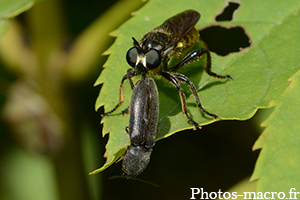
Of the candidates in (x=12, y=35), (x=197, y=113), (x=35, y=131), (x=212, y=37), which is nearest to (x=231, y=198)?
(x=197, y=113)

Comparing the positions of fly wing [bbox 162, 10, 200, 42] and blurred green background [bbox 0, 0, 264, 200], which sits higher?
fly wing [bbox 162, 10, 200, 42]

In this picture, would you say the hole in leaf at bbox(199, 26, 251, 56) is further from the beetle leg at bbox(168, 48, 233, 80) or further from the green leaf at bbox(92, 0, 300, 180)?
the beetle leg at bbox(168, 48, 233, 80)

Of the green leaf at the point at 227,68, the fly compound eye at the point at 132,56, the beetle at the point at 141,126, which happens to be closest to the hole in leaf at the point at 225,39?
the green leaf at the point at 227,68

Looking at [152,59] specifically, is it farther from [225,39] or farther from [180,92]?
[225,39]

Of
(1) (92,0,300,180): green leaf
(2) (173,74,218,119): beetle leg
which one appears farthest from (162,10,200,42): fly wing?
(2) (173,74,218,119): beetle leg

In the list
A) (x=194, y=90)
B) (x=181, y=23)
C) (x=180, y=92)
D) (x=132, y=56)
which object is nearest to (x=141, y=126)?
(x=180, y=92)

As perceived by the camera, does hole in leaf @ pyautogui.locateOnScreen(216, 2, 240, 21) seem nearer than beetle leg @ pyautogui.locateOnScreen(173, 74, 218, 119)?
No

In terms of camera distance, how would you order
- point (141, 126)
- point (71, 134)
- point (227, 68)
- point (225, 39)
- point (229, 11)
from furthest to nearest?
point (71, 134), point (225, 39), point (229, 11), point (227, 68), point (141, 126)

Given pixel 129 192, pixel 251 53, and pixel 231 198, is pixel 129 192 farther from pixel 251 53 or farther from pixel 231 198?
pixel 251 53
